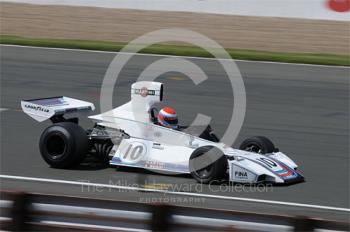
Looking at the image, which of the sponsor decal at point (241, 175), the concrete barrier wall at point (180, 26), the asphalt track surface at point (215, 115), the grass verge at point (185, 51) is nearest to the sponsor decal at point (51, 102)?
the asphalt track surface at point (215, 115)

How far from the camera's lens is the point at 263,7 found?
80.3ft

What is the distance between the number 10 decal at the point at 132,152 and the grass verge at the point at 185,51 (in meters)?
10.5

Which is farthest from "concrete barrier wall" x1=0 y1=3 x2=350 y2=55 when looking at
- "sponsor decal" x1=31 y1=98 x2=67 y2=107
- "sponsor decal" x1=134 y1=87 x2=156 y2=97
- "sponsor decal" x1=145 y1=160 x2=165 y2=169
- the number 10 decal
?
"sponsor decal" x1=145 y1=160 x2=165 y2=169

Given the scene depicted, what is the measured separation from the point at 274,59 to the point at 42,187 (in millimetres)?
12083

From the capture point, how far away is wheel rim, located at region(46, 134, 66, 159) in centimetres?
1202

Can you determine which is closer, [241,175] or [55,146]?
[241,175]

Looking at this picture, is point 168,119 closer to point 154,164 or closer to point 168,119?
point 168,119

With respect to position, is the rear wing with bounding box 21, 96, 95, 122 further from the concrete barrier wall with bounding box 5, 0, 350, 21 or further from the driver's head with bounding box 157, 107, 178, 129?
the concrete barrier wall with bounding box 5, 0, 350, 21

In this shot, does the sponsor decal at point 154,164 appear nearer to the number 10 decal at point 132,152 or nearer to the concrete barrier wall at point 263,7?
the number 10 decal at point 132,152

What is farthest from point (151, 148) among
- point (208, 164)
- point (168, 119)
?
point (208, 164)

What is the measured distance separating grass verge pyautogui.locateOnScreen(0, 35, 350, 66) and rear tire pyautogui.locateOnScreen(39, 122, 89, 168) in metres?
10.5

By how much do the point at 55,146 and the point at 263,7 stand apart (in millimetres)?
13620

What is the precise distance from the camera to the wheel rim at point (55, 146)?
12023 millimetres

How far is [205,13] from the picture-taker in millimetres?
25109
